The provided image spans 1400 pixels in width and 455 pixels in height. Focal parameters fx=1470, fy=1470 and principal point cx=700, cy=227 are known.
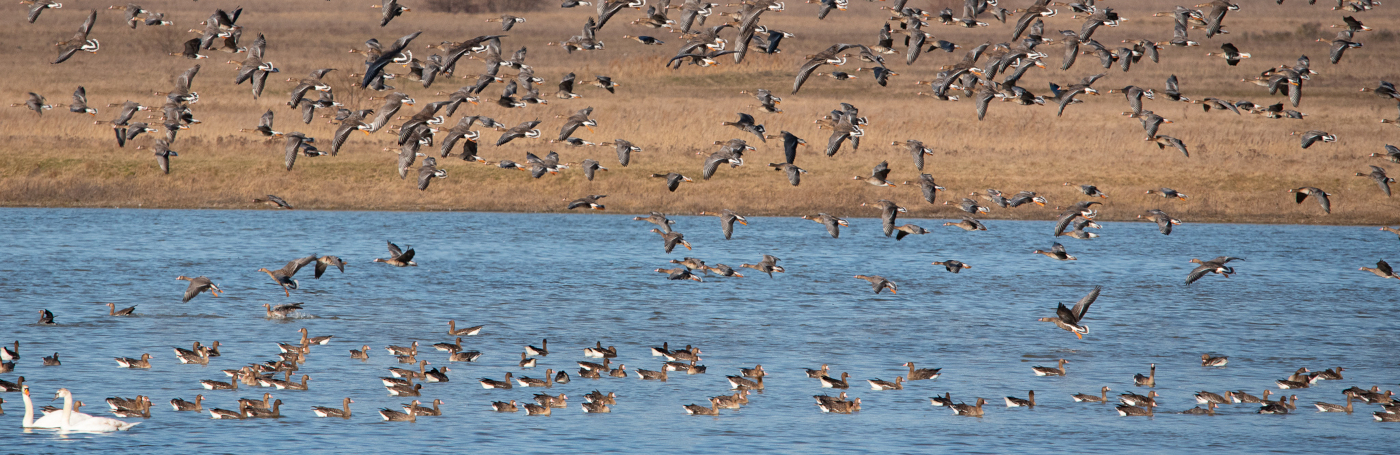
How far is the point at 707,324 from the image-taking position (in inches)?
1165

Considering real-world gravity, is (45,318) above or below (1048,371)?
below

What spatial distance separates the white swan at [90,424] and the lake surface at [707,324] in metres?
0.17

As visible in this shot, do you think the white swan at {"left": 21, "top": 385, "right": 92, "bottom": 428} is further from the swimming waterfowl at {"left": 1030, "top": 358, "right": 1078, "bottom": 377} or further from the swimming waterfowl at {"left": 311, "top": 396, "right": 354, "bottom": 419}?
the swimming waterfowl at {"left": 1030, "top": 358, "right": 1078, "bottom": 377}

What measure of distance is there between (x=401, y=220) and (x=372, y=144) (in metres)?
3.61

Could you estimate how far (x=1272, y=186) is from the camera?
147ft

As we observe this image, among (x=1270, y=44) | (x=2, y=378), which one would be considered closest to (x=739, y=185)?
(x=2, y=378)

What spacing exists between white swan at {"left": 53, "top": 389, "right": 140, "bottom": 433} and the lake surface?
17 centimetres

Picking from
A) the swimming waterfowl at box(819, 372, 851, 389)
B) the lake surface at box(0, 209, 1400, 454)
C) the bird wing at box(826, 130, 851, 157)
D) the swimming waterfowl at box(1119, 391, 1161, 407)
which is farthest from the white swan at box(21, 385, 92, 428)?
the swimming waterfowl at box(1119, 391, 1161, 407)

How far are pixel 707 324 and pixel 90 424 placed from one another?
1318 cm

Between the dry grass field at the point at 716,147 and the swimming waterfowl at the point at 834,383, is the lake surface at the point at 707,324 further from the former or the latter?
the dry grass field at the point at 716,147

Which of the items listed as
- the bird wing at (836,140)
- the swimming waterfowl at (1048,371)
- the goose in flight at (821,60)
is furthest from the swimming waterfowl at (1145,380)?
the goose in flight at (821,60)

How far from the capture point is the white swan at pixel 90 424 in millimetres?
19156

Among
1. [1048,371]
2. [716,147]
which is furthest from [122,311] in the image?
[716,147]

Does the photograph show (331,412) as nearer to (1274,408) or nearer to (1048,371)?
(1048,371)
